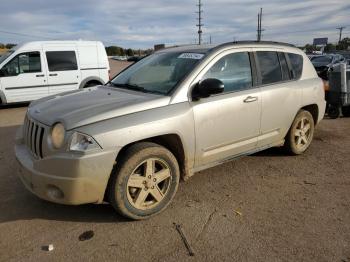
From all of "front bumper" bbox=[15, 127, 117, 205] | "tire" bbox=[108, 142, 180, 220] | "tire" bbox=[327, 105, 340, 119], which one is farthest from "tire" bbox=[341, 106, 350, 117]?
"front bumper" bbox=[15, 127, 117, 205]

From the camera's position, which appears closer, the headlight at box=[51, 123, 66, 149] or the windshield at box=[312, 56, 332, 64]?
the headlight at box=[51, 123, 66, 149]

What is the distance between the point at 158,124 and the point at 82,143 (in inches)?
30.6

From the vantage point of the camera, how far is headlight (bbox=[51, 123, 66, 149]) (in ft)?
10.8

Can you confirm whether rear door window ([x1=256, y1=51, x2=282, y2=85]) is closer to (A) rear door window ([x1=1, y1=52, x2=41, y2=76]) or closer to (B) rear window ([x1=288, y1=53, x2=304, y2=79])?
(B) rear window ([x1=288, y1=53, x2=304, y2=79])

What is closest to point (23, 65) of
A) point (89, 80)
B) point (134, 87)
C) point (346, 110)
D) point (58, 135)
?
point (89, 80)

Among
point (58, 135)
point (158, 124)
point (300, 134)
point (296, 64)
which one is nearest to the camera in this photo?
point (58, 135)

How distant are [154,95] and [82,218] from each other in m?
1.50

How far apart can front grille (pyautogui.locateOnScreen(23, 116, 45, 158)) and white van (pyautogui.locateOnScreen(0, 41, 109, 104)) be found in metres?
7.90

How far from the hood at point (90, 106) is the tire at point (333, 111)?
19.9 ft

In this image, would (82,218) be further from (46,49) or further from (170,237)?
(46,49)

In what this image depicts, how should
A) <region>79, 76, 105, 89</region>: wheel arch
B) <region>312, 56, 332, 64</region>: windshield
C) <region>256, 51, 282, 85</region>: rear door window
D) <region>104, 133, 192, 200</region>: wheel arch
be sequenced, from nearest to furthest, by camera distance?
<region>104, 133, 192, 200</region>: wheel arch
<region>256, 51, 282, 85</region>: rear door window
<region>79, 76, 105, 89</region>: wheel arch
<region>312, 56, 332, 64</region>: windshield

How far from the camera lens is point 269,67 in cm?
496

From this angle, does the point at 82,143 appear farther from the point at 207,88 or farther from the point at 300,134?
the point at 300,134

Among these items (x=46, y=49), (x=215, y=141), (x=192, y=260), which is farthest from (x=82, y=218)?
(x=46, y=49)
